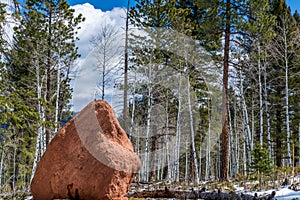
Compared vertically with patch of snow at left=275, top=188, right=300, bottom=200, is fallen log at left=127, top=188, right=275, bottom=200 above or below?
below

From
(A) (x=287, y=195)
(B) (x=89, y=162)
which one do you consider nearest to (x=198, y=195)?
(A) (x=287, y=195)

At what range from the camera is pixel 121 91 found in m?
13.6

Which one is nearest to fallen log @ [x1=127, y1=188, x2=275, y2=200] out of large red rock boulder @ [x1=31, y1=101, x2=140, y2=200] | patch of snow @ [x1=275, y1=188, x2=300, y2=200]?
patch of snow @ [x1=275, y1=188, x2=300, y2=200]

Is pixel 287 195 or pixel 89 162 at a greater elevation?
pixel 89 162

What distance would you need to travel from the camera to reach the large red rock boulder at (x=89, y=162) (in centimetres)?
464

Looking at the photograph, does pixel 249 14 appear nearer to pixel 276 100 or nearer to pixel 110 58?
pixel 110 58

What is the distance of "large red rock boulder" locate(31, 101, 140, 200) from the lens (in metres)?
4.64

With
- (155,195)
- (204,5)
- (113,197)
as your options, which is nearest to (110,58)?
(204,5)

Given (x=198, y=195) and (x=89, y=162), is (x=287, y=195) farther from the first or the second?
(x=89, y=162)

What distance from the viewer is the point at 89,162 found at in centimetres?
474

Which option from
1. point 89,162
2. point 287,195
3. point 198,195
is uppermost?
point 89,162

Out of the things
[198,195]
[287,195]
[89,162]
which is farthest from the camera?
[198,195]

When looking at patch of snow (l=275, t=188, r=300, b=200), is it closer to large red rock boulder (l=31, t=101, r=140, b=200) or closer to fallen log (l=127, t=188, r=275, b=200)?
fallen log (l=127, t=188, r=275, b=200)

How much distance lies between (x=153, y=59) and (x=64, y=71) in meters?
4.40
